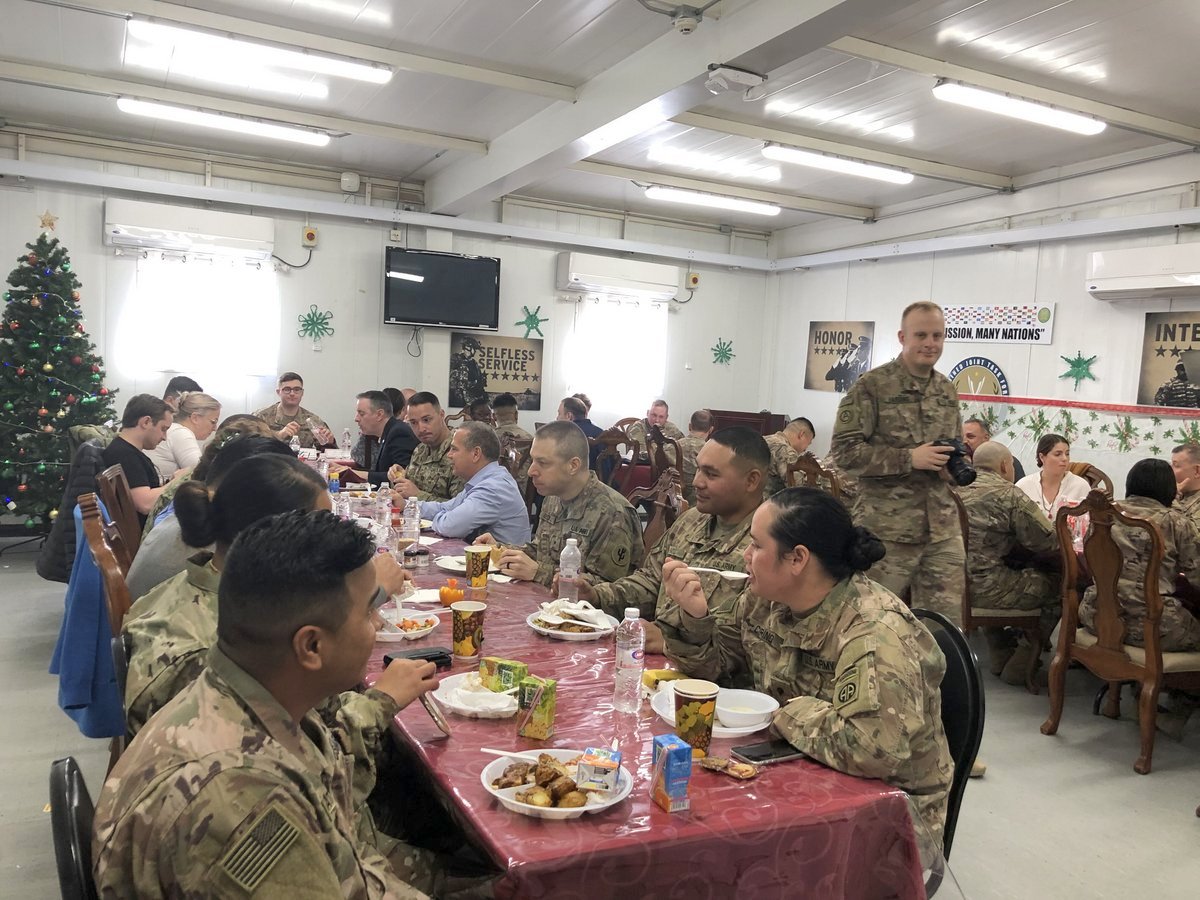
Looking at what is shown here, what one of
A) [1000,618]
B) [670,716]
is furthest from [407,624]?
[1000,618]

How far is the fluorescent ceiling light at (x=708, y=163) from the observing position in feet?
26.5

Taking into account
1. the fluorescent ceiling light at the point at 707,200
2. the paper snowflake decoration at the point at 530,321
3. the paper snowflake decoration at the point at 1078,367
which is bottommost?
the paper snowflake decoration at the point at 1078,367

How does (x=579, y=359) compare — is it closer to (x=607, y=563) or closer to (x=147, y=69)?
(x=147, y=69)

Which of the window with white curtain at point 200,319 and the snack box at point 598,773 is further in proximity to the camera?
the window with white curtain at point 200,319

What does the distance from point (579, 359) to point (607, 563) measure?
730 cm

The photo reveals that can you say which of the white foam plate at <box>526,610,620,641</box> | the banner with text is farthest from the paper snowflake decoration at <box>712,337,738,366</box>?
the white foam plate at <box>526,610,620,641</box>

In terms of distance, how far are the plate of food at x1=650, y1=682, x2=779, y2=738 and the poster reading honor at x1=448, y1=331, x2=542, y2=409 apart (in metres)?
8.19

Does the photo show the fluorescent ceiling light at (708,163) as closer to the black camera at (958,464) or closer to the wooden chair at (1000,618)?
the wooden chair at (1000,618)

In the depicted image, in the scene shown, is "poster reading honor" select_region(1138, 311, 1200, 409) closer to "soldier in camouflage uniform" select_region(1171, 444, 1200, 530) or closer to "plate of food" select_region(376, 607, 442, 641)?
"soldier in camouflage uniform" select_region(1171, 444, 1200, 530)

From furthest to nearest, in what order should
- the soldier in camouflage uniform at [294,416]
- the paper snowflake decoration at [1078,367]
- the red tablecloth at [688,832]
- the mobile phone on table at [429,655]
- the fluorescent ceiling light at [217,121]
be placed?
the soldier in camouflage uniform at [294,416] → the paper snowflake decoration at [1078,367] → the fluorescent ceiling light at [217,121] → the mobile phone on table at [429,655] → the red tablecloth at [688,832]

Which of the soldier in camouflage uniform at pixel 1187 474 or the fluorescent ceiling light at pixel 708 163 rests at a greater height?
the fluorescent ceiling light at pixel 708 163

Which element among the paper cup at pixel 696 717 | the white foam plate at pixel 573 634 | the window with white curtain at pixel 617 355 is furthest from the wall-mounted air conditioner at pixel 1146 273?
the paper cup at pixel 696 717

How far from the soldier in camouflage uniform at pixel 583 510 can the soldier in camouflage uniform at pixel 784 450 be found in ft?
8.85

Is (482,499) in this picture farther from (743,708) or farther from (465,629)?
(743,708)
